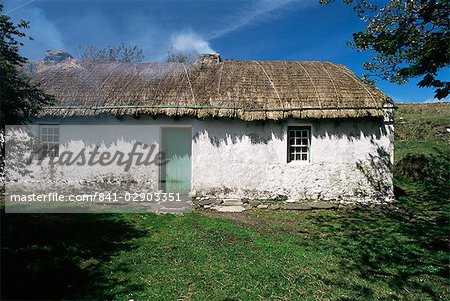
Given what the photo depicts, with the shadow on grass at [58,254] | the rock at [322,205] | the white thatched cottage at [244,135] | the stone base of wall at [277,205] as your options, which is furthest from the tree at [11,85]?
the rock at [322,205]

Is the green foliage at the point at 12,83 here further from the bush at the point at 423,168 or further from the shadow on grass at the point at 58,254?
the bush at the point at 423,168

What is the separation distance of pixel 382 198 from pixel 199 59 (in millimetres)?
10118

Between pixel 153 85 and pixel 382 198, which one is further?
pixel 153 85

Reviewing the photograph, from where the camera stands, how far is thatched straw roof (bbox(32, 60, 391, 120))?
1003 centimetres

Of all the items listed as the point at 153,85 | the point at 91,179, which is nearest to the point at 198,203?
the point at 91,179

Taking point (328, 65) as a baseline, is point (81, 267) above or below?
below

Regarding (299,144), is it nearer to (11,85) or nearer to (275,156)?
(275,156)

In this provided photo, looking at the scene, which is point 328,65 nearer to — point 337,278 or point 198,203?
point 198,203

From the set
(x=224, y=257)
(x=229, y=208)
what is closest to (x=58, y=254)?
(x=224, y=257)

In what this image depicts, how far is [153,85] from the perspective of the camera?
36.4 feet

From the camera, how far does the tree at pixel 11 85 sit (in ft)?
17.5

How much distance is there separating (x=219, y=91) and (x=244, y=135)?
207cm

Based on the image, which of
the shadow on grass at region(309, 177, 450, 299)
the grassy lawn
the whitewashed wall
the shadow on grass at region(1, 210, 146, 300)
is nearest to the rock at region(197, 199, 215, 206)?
the whitewashed wall

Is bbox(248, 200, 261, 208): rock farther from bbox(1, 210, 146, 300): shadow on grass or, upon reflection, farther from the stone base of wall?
bbox(1, 210, 146, 300): shadow on grass
